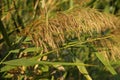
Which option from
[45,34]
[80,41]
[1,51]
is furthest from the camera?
[1,51]

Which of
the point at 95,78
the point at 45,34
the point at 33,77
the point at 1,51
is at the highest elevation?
the point at 45,34

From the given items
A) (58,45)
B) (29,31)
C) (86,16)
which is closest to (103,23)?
(86,16)

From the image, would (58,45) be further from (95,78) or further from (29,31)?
(95,78)

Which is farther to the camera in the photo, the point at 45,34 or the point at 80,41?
the point at 80,41

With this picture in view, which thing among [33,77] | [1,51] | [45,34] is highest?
[45,34]

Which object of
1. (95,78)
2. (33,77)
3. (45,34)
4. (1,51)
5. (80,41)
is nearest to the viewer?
(45,34)

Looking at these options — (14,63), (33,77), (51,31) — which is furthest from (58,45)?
(33,77)

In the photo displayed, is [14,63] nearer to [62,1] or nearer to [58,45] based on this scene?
[58,45]

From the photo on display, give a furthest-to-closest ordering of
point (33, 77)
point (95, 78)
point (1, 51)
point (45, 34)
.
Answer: point (95, 78) → point (1, 51) → point (33, 77) → point (45, 34)

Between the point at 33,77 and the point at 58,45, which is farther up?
the point at 58,45
